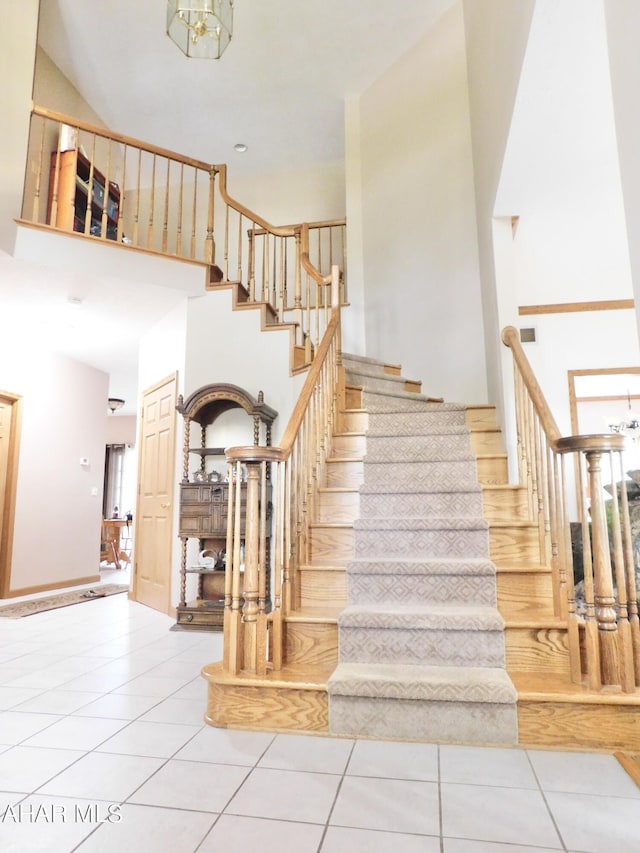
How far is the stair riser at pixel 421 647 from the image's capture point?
2.37 metres

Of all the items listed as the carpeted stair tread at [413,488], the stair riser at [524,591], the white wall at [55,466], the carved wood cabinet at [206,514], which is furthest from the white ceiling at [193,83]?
the stair riser at [524,591]

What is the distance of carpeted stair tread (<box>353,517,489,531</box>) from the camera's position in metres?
2.91

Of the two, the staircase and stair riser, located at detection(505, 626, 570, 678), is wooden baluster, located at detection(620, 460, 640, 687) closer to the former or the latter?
the staircase

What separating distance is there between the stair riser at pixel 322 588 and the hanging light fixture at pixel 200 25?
3.41 m

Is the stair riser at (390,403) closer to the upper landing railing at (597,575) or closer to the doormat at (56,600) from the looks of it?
the upper landing railing at (597,575)

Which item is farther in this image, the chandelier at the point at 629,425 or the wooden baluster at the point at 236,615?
the chandelier at the point at 629,425

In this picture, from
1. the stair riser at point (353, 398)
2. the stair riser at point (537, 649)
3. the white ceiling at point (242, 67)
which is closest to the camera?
the stair riser at point (537, 649)

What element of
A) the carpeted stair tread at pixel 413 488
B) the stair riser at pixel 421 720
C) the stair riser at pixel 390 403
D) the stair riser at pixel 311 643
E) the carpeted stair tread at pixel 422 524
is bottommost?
Result: the stair riser at pixel 421 720

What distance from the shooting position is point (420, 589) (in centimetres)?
268

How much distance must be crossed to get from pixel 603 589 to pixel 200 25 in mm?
3989

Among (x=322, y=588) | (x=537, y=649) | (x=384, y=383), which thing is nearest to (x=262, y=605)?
(x=322, y=588)

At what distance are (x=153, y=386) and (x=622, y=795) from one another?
497 centimetres

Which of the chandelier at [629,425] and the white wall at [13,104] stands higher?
the white wall at [13,104]

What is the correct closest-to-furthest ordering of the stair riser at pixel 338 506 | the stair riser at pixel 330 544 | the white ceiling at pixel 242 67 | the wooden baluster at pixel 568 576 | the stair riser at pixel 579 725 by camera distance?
the stair riser at pixel 579 725 < the wooden baluster at pixel 568 576 < the stair riser at pixel 330 544 < the stair riser at pixel 338 506 < the white ceiling at pixel 242 67
